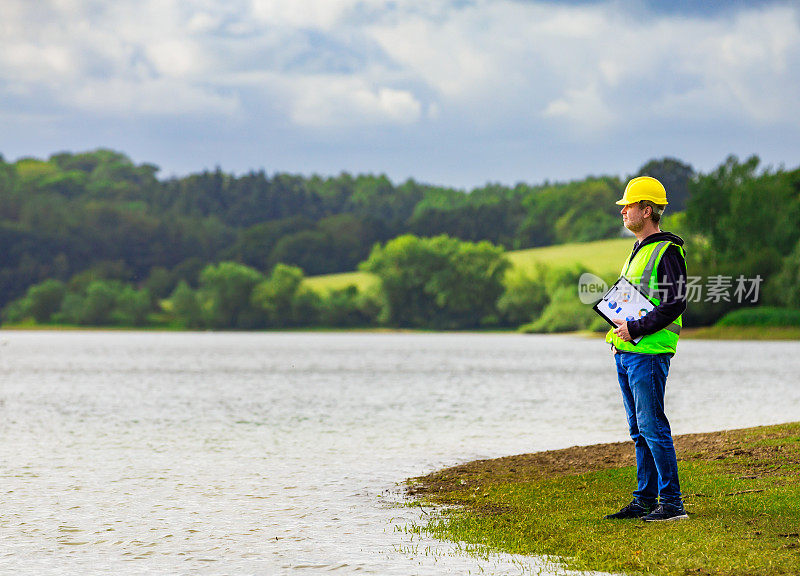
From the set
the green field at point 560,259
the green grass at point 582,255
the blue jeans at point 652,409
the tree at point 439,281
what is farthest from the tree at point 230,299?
the blue jeans at point 652,409

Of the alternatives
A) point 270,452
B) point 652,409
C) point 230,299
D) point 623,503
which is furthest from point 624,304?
point 230,299

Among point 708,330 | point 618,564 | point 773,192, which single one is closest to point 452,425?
point 618,564

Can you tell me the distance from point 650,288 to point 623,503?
→ 2.55 metres

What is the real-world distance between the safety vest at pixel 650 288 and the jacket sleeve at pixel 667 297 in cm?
5

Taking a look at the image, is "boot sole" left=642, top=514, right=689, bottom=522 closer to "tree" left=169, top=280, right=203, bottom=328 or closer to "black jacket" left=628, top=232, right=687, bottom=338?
"black jacket" left=628, top=232, right=687, bottom=338

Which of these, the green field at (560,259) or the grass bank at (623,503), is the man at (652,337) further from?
the green field at (560,259)

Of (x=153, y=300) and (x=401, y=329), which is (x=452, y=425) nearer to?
(x=401, y=329)

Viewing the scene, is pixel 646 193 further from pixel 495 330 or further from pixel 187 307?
pixel 187 307

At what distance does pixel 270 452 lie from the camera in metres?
15.3

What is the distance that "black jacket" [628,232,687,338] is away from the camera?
326 inches

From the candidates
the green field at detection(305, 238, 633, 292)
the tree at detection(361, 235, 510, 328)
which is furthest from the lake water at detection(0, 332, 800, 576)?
the green field at detection(305, 238, 633, 292)

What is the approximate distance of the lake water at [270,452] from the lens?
8.27m

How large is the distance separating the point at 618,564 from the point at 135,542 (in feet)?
14.0

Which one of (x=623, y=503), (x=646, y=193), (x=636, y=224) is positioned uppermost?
(x=646, y=193)
